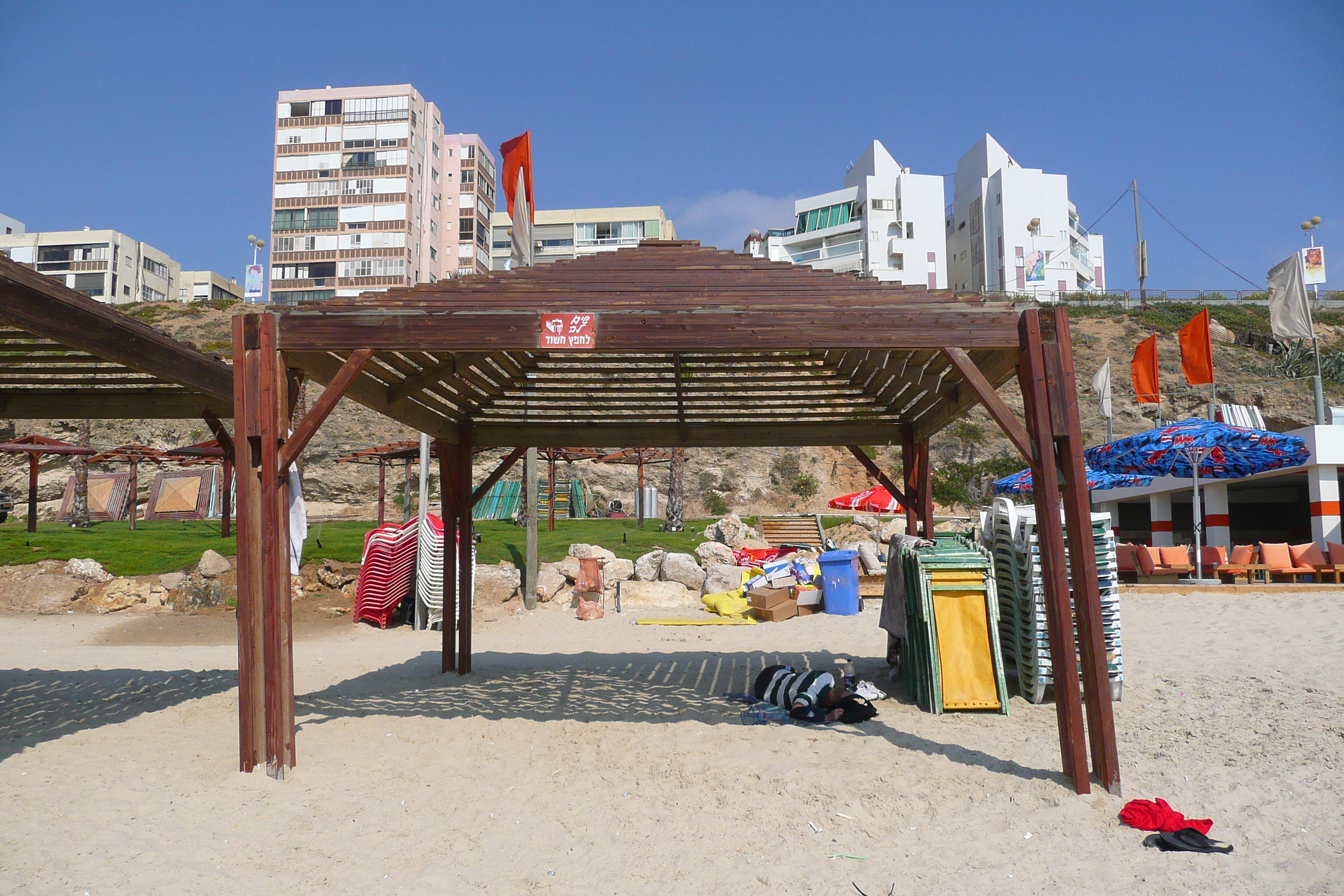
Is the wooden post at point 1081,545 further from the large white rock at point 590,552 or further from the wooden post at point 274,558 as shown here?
the large white rock at point 590,552

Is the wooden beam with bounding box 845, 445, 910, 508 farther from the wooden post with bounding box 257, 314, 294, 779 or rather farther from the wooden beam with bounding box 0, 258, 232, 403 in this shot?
the wooden beam with bounding box 0, 258, 232, 403

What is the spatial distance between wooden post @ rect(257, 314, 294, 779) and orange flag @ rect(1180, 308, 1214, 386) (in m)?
15.6

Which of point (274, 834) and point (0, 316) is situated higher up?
point (0, 316)

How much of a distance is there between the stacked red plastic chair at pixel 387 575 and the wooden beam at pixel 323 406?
7.40 metres

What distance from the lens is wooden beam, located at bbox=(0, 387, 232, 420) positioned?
755 cm

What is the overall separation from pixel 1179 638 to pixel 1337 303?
198 feet

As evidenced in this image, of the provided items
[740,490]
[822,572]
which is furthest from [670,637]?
[740,490]

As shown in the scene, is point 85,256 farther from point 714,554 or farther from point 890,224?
point 714,554

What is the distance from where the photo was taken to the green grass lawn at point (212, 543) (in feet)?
49.2

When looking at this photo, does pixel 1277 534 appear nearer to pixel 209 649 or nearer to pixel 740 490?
pixel 740 490

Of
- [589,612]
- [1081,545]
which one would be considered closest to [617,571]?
[589,612]

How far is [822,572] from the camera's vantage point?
1313cm

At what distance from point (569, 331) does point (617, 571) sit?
1094 centimetres

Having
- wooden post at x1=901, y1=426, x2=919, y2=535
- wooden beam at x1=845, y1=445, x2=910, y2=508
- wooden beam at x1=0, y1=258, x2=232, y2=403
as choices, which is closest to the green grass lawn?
wooden beam at x1=0, y1=258, x2=232, y2=403
